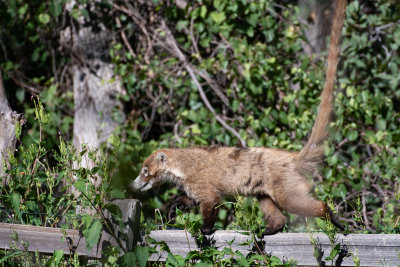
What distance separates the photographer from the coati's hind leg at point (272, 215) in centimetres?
422

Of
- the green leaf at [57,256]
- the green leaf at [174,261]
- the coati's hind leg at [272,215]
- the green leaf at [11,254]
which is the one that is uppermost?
the green leaf at [11,254]

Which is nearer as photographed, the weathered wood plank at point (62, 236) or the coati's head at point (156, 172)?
the weathered wood plank at point (62, 236)

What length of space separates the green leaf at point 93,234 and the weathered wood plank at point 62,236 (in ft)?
0.58

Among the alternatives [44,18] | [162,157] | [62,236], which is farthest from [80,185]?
[44,18]

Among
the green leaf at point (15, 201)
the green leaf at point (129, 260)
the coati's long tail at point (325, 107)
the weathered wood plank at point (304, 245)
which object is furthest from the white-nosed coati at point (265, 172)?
the green leaf at point (15, 201)

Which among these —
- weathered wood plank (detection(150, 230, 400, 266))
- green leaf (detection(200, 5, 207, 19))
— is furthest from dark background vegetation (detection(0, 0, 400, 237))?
weathered wood plank (detection(150, 230, 400, 266))

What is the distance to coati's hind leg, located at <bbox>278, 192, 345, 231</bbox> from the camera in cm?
384

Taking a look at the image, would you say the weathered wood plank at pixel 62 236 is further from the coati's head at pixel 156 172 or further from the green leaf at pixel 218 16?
the green leaf at pixel 218 16

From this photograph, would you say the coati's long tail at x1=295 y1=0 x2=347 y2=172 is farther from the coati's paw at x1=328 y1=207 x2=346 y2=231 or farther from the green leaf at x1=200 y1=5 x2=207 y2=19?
the green leaf at x1=200 y1=5 x2=207 y2=19

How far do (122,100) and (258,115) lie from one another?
2.07 meters

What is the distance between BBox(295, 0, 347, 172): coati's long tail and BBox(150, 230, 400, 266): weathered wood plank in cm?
115

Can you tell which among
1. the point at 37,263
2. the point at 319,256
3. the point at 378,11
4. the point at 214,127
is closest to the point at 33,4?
the point at 214,127

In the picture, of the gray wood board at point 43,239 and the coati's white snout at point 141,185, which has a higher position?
the gray wood board at point 43,239

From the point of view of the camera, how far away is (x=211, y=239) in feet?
11.0
